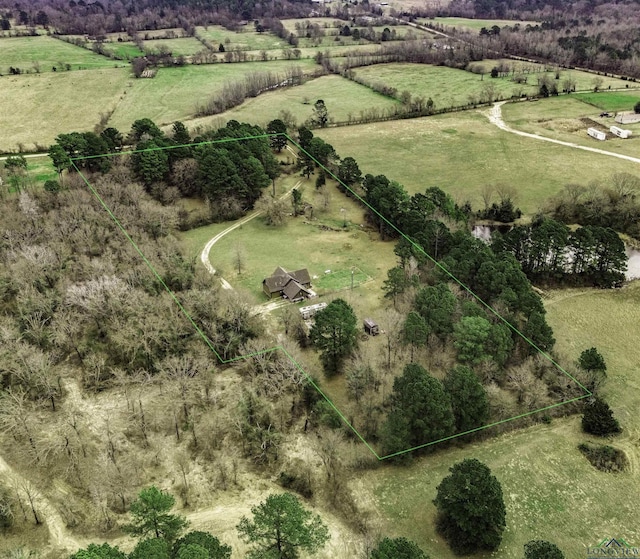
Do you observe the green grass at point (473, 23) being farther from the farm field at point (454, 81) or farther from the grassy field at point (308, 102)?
the grassy field at point (308, 102)

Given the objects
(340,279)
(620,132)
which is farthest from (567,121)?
(340,279)

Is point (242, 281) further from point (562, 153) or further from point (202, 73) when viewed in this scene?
point (202, 73)

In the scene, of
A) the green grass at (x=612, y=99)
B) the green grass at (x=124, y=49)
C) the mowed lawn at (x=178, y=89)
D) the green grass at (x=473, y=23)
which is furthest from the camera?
the green grass at (x=473, y=23)

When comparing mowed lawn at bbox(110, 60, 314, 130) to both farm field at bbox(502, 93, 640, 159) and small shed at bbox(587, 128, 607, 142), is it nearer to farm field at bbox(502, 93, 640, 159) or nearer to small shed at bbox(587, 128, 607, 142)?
farm field at bbox(502, 93, 640, 159)

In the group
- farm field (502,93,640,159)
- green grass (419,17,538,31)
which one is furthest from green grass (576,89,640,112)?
→ green grass (419,17,538,31)

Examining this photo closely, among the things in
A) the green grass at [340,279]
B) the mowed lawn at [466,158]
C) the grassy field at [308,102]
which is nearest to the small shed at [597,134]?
the mowed lawn at [466,158]

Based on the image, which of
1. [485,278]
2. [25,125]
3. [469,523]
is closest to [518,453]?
[469,523]
